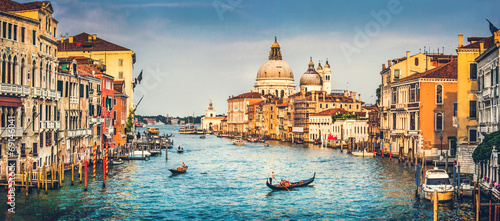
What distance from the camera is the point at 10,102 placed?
27.8 metres

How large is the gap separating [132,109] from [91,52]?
328 inches

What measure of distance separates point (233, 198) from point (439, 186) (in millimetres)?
9397

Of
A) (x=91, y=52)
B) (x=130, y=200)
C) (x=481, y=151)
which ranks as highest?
Result: (x=91, y=52)

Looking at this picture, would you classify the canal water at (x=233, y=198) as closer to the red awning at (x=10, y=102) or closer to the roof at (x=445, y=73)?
the red awning at (x=10, y=102)

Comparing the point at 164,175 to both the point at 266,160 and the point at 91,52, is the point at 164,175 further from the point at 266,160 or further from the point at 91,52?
the point at 91,52

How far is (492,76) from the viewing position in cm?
2712

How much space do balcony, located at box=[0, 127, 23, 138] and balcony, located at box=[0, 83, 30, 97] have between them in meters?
1.50

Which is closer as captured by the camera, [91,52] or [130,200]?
[130,200]

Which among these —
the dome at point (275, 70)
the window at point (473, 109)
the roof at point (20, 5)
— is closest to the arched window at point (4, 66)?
the roof at point (20, 5)

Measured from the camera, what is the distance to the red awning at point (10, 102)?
2710 centimetres

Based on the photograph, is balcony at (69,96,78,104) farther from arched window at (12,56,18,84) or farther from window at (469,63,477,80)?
window at (469,63,477,80)

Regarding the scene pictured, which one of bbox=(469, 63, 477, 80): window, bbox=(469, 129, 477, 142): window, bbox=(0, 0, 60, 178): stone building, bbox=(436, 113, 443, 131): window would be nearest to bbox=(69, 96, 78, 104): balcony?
bbox=(0, 0, 60, 178): stone building

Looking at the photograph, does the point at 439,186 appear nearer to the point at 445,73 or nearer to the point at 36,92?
the point at 36,92

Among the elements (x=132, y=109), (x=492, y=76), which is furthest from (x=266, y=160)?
(x=492, y=76)
